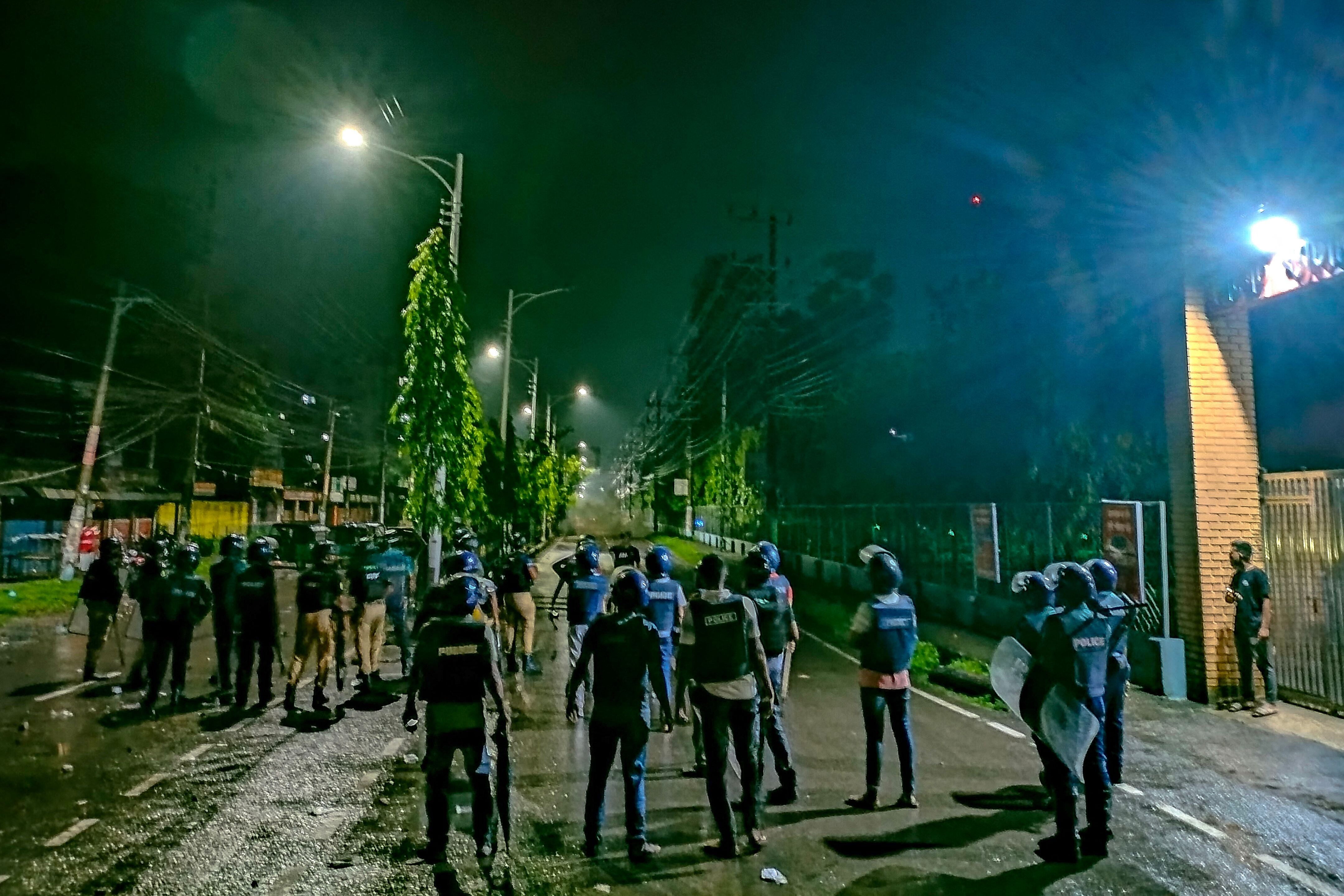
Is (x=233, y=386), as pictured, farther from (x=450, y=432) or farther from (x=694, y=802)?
(x=694, y=802)

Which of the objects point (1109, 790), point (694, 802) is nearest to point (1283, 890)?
point (1109, 790)

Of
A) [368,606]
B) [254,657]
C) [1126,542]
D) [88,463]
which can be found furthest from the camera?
[88,463]

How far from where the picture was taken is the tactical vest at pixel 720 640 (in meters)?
5.74

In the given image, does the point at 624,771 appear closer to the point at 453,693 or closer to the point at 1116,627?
A: the point at 453,693

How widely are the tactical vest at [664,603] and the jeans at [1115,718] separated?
3.70 meters

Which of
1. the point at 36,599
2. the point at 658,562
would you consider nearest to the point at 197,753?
the point at 658,562

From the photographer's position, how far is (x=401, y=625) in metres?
11.2

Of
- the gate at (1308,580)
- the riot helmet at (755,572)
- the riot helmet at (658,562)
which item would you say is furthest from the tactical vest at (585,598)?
the gate at (1308,580)

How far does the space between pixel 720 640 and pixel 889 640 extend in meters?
1.58

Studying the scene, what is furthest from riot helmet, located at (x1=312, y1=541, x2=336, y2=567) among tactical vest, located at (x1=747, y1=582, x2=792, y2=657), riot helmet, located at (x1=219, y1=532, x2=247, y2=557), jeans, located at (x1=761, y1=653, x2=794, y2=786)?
jeans, located at (x1=761, y1=653, x2=794, y2=786)

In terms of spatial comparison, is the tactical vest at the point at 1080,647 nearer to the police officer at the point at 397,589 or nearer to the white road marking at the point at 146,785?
the white road marking at the point at 146,785

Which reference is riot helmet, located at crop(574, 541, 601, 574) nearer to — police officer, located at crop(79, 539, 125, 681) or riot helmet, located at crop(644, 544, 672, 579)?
riot helmet, located at crop(644, 544, 672, 579)

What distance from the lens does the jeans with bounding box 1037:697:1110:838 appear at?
586 cm

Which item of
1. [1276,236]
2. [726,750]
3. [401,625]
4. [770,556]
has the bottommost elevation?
[726,750]
